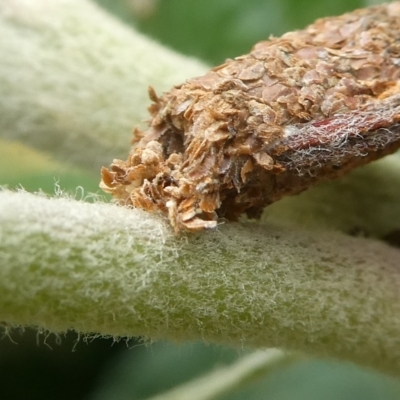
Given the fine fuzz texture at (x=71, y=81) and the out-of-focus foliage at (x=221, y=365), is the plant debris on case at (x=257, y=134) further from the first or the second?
the out-of-focus foliage at (x=221, y=365)

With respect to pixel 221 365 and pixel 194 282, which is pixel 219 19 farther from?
pixel 194 282

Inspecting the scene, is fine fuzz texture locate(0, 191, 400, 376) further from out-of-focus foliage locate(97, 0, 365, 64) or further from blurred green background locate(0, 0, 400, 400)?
out-of-focus foliage locate(97, 0, 365, 64)

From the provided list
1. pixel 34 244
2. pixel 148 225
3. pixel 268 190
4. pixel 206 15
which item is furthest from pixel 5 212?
pixel 206 15

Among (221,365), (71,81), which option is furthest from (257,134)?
(221,365)

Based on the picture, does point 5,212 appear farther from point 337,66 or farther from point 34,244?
point 337,66

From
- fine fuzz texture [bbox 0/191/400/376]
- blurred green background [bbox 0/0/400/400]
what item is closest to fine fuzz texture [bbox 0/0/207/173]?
blurred green background [bbox 0/0/400/400]

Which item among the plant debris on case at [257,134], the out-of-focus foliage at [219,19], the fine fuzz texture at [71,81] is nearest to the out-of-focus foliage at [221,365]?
the fine fuzz texture at [71,81]
